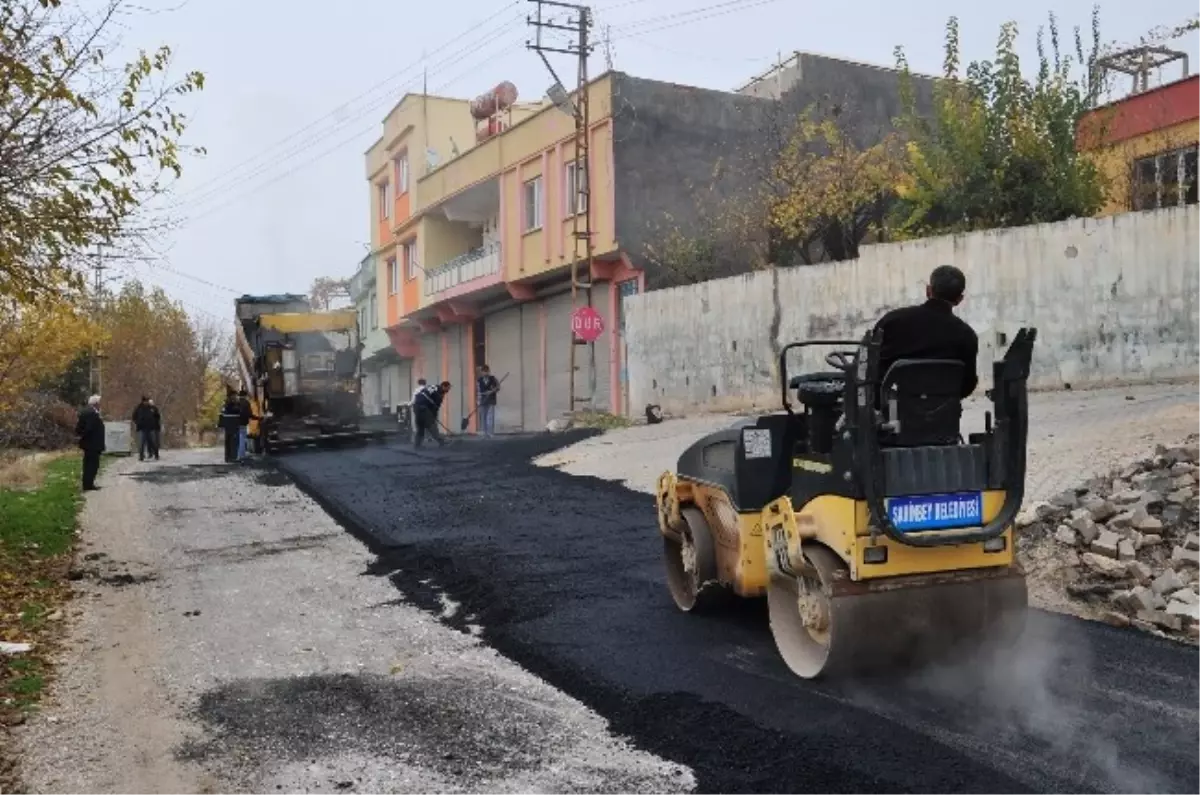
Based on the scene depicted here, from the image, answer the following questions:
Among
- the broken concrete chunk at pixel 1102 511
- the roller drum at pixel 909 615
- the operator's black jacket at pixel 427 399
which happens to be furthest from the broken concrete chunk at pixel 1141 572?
the operator's black jacket at pixel 427 399

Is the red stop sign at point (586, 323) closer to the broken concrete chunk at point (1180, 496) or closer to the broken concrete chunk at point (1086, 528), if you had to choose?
the broken concrete chunk at point (1086, 528)

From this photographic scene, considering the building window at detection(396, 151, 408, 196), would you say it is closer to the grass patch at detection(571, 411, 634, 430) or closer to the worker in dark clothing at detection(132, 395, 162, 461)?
the worker in dark clothing at detection(132, 395, 162, 461)

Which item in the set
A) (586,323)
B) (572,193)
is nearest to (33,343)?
(586,323)

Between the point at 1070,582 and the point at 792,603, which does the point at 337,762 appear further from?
the point at 1070,582

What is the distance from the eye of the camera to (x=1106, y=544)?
24.5 ft

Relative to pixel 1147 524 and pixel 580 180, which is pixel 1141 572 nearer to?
pixel 1147 524

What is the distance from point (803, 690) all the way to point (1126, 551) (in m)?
3.30

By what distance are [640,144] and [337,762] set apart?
21.1 m

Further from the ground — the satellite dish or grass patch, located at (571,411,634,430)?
the satellite dish

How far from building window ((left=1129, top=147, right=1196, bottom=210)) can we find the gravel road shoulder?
49.4 ft

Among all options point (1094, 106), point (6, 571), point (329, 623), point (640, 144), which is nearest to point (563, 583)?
point (329, 623)

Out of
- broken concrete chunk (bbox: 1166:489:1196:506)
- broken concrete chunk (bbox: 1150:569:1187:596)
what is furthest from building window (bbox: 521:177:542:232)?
broken concrete chunk (bbox: 1150:569:1187:596)

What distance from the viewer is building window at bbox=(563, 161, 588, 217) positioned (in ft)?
82.0

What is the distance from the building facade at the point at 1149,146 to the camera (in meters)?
18.4
